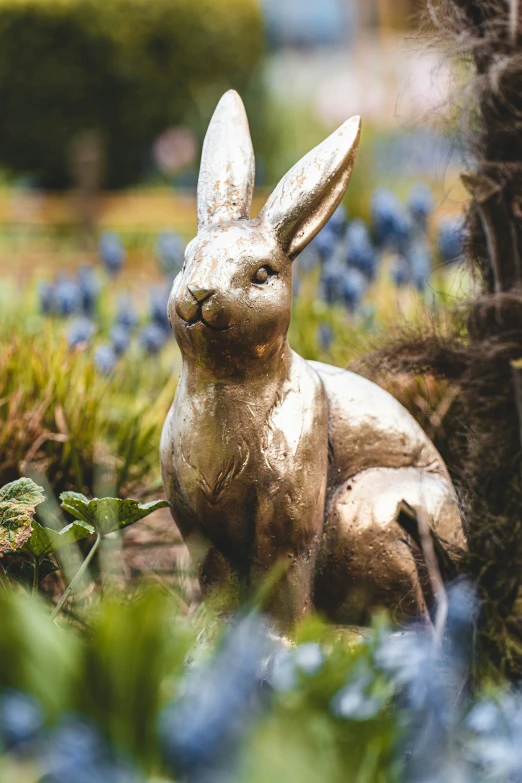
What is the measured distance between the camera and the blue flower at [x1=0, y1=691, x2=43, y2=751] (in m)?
1.06

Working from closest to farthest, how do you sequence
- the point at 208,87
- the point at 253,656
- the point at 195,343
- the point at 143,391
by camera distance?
the point at 253,656
the point at 195,343
the point at 143,391
the point at 208,87

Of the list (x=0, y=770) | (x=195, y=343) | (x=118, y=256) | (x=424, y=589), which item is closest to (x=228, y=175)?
(x=195, y=343)

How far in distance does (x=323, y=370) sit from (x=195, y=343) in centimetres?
42

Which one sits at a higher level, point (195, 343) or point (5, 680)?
point (195, 343)

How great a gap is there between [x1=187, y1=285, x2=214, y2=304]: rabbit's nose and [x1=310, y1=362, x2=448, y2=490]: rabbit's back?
41 centimetres

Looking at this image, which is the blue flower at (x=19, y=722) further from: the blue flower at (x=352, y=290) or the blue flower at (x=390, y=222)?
the blue flower at (x=390, y=222)

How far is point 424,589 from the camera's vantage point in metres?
2.00

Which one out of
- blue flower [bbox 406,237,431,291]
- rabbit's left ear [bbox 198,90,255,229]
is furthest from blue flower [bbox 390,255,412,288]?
rabbit's left ear [bbox 198,90,255,229]

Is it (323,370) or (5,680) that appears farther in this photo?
(323,370)

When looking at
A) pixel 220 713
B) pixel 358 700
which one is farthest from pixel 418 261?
pixel 220 713

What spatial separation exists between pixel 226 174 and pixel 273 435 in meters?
0.52

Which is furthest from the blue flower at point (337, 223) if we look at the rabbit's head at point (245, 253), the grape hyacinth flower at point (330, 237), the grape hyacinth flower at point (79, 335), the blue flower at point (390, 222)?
the rabbit's head at point (245, 253)

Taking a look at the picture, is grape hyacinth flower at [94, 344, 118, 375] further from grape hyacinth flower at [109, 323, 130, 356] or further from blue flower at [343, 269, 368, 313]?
blue flower at [343, 269, 368, 313]

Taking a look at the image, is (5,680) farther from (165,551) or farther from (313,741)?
(165,551)
